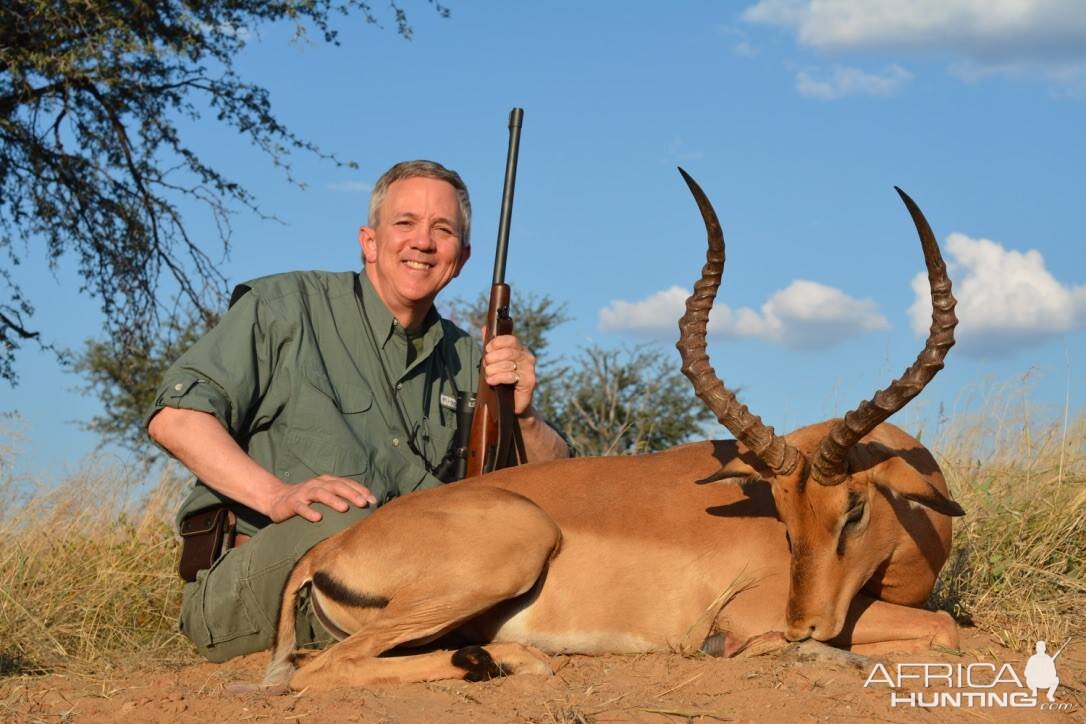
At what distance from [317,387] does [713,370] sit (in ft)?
6.48

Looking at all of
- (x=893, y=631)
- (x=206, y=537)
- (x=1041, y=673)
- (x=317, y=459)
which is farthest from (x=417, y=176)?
(x=1041, y=673)

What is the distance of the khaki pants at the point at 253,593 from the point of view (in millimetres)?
5125

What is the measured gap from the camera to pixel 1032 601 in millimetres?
6215

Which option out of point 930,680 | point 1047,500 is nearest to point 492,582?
point 930,680

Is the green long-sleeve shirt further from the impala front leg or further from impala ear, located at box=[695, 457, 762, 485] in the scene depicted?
the impala front leg

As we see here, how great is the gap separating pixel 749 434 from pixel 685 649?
3.25 feet

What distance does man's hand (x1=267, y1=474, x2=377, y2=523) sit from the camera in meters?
5.06

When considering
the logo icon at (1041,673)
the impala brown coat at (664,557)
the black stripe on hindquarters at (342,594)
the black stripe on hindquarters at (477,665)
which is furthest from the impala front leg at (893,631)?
the black stripe on hindquarters at (342,594)

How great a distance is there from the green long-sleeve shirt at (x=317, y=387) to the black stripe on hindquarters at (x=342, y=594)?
77 cm

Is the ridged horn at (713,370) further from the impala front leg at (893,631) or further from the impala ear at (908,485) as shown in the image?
the impala front leg at (893,631)

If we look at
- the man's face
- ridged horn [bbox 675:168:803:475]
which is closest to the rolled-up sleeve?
the man's face

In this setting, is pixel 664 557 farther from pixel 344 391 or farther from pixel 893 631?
pixel 344 391

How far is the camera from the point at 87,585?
7070mm

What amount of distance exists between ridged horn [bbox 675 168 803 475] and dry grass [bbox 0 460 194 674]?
3022 mm
